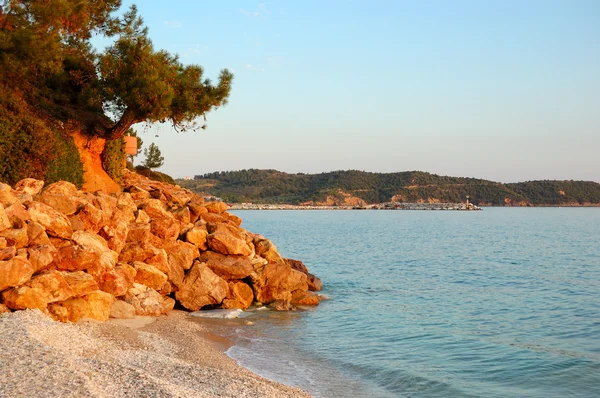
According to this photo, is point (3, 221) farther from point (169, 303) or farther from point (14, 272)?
Result: point (169, 303)

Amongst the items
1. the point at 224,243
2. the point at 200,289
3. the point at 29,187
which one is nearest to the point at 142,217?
the point at 224,243

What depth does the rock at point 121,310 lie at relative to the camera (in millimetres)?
14414

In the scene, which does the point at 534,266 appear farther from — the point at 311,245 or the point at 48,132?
the point at 48,132

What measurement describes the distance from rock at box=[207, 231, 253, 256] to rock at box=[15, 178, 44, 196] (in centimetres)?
533

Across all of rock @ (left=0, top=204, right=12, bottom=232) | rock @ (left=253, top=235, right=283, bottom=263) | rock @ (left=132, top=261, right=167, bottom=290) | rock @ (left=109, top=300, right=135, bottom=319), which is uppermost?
rock @ (left=0, top=204, right=12, bottom=232)

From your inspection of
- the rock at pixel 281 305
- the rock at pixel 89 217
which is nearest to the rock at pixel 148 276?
the rock at pixel 89 217

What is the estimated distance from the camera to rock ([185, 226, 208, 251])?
63.2 feet

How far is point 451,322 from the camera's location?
58.3 feet

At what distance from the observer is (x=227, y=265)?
18.9 m

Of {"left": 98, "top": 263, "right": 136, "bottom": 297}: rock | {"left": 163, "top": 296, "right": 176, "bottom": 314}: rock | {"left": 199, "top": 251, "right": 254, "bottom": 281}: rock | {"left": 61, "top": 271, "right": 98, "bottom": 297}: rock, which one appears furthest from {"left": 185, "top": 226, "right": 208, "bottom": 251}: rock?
{"left": 61, "top": 271, "right": 98, "bottom": 297}: rock

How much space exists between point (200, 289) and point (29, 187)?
18.3ft

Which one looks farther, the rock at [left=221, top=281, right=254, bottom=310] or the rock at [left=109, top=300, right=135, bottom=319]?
the rock at [left=221, top=281, right=254, bottom=310]

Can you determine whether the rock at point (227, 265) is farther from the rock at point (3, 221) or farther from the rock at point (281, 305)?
the rock at point (3, 221)

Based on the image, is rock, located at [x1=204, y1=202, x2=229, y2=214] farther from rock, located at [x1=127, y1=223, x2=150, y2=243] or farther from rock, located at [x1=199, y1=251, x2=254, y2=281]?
rock, located at [x1=127, y1=223, x2=150, y2=243]
